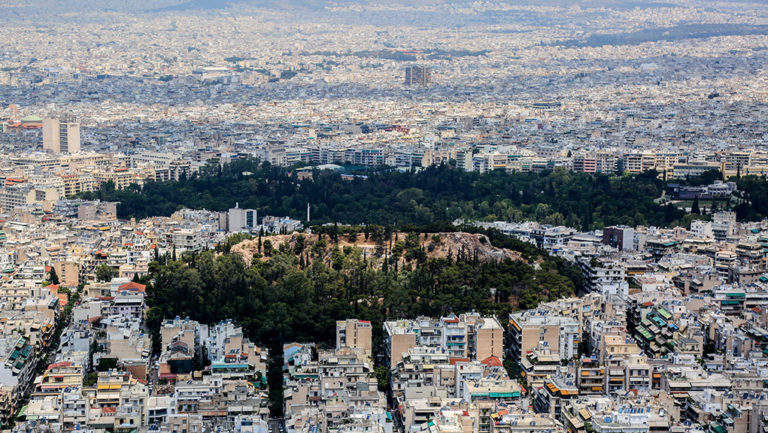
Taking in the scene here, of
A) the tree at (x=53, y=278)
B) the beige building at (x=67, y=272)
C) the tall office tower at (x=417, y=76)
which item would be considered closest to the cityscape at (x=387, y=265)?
the beige building at (x=67, y=272)

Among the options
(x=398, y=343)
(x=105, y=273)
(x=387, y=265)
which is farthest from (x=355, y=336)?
(x=105, y=273)

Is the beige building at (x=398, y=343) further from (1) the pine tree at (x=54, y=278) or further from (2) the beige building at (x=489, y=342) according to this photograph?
(1) the pine tree at (x=54, y=278)

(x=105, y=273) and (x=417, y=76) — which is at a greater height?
(x=105, y=273)

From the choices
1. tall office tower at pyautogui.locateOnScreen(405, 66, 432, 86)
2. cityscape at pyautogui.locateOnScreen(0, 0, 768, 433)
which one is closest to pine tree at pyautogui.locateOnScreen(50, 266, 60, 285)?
cityscape at pyautogui.locateOnScreen(0, 0, 768, 433)

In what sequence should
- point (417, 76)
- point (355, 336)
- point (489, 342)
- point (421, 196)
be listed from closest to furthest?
1. point (489, 342)
2. point (355, 336)
3. point (421, 196)
4. point (417, 76)

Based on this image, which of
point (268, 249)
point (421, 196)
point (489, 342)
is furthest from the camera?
point (421, 196)

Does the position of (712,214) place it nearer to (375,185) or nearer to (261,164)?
(375,185)

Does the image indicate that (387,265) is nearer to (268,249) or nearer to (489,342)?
(268,249)
